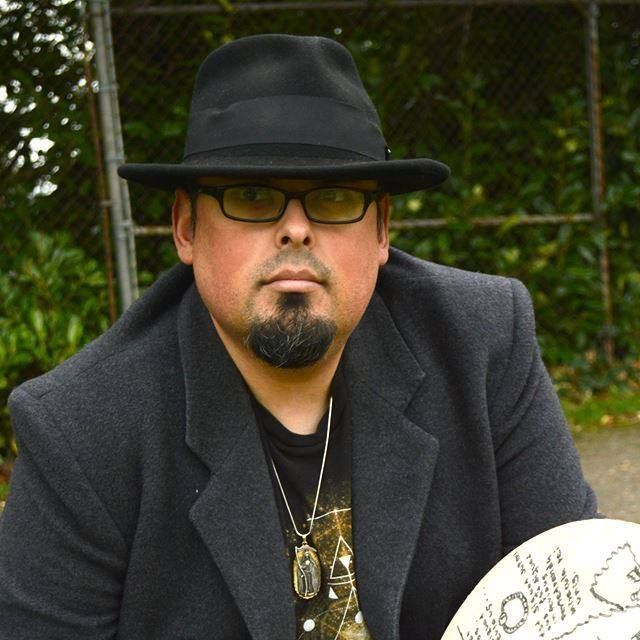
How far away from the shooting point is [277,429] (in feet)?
6.77

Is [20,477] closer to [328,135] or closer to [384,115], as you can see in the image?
[328,135]

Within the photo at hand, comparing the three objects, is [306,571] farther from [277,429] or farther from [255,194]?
[255,194]

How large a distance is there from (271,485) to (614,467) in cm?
333

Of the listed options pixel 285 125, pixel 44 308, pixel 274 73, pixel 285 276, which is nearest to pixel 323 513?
pixel 285 276

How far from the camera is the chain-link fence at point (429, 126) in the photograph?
480 centimetres

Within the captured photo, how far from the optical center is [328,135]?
1844 mm

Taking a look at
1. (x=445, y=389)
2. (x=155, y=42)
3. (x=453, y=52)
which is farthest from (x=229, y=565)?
(x=453, y=52)

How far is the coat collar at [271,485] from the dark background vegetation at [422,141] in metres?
2.73

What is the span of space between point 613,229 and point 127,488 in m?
4.76

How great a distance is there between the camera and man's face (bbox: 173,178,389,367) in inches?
72.1

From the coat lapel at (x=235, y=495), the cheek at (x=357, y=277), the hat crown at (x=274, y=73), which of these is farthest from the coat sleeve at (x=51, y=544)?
the hat crown at (x=274, y=73)

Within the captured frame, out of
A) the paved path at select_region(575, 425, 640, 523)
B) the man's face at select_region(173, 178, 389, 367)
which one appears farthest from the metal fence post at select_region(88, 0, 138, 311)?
the man's face at select_region(173, 178, 389, 367)

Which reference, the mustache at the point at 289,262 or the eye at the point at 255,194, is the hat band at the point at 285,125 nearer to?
the eye at the point at 255,194

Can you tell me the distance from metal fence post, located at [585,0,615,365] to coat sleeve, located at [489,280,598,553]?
3.82m
